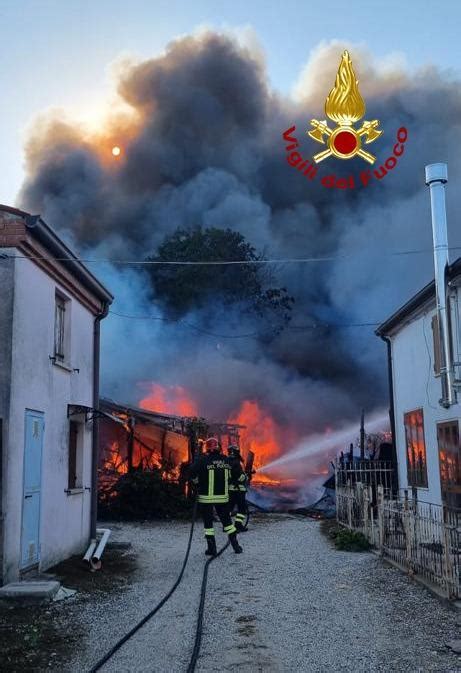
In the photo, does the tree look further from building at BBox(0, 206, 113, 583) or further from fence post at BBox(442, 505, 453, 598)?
fence post at BBox(442, 505, 453, 598)

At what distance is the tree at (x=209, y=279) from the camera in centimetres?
3972

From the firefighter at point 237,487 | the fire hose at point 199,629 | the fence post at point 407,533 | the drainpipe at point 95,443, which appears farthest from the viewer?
the firefighter at point 237,487

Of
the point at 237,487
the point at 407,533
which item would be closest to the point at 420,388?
the point at 237,487

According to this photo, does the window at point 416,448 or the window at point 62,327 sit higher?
the window at point 62,327

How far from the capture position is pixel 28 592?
753 centimetres

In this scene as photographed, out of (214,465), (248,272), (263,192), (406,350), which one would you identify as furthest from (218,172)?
(214,465)

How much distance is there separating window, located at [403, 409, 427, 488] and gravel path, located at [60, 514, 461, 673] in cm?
294

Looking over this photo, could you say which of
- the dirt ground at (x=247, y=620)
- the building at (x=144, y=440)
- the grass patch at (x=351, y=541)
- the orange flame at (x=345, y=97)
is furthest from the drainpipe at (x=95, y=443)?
the orange flame at (x=345, y=97)

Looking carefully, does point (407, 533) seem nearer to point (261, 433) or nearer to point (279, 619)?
point (279, 619)

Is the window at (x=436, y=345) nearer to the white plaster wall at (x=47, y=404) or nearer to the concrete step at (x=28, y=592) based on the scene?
the white plaster wall at (x=47, y=404)

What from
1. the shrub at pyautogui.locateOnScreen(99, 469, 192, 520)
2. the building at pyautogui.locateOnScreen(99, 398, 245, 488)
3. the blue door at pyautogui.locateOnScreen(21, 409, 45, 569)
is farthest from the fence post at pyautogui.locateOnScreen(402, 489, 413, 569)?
the building at pyautogui.locateOnScreen(99, 398, 245, 488)

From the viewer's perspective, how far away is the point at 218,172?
2025 inches

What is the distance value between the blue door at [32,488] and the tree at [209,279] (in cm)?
3027

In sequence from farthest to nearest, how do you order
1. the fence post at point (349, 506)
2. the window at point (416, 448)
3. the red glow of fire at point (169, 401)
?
1. the red glow of fire at point (169, 401)
2. the fence post at point (349, 506)
3. the window at point (416, 448)
